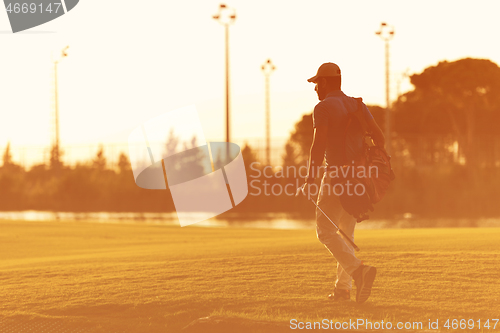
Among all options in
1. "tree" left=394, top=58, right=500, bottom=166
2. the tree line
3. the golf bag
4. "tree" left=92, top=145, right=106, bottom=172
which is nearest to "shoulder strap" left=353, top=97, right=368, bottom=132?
the golf bag

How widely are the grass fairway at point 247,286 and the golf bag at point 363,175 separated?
36.8 inches

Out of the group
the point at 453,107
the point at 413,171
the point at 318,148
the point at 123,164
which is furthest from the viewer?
the point at 453,107

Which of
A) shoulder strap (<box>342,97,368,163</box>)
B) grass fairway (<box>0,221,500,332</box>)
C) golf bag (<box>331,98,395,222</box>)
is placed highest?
shoulder strap (<box>342,97,368,163</box>)

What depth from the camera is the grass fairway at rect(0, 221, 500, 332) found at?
6.09m

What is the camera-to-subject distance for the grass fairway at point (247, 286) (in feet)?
20.0

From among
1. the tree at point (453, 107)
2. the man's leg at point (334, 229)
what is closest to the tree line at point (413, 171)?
the tree at point (453, 107)

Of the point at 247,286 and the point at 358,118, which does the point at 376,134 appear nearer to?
the point at 358,118

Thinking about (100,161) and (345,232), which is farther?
(100,161)

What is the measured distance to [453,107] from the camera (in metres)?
48.4

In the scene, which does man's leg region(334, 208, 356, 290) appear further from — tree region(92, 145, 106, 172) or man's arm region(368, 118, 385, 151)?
tree region(92, 145, 106, 172)

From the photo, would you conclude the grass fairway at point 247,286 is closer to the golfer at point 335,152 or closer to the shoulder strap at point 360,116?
the golfer at point 335,152

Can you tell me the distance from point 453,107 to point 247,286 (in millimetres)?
43810

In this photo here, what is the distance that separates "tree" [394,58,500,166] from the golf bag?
38.3m

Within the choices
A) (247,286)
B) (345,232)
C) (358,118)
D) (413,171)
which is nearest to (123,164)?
(413,171)
